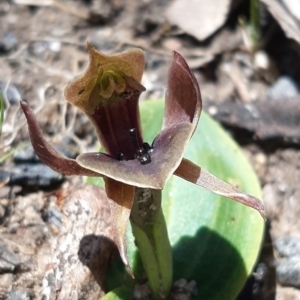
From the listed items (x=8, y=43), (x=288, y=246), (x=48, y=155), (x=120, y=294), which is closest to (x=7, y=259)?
(x=120, y=294)

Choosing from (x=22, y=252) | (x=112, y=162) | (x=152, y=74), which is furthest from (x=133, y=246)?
(x=152, y=74)

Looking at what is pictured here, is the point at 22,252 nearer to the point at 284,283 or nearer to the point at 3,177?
the point at 3,177

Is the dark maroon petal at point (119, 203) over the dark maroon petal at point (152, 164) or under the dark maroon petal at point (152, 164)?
under

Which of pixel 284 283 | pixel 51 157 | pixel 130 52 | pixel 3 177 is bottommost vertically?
pixel 3 177

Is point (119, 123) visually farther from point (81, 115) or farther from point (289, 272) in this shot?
point (81, 115)

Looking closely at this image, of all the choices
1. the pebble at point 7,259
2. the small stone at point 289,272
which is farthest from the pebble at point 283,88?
the pebble at point 7,259

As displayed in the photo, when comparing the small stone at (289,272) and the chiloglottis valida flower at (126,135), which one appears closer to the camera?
the chiloglottis valida flower at (126,135)

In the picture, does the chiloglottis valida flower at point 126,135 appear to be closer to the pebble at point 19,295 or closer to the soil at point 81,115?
the soil at point 81,115
